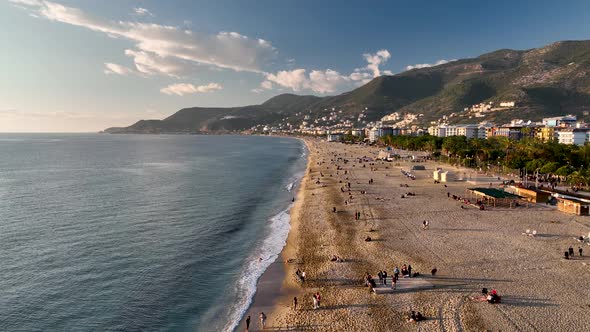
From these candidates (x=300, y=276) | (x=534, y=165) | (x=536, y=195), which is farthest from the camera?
(x=534, y=165)

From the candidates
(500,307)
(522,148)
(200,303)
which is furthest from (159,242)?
(522,148)

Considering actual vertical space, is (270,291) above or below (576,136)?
below

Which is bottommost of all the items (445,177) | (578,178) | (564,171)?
(445,177)

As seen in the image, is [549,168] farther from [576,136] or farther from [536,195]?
[576,136]

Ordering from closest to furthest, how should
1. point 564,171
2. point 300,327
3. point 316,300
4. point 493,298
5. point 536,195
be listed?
point 300,327, point 493,298, point 316,300, point 536,195, point 564,171

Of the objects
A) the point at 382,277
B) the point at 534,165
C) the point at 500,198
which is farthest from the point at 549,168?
the point at 382,277

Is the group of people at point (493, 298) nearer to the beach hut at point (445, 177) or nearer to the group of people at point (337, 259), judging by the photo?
the group of people at point (337, 259)

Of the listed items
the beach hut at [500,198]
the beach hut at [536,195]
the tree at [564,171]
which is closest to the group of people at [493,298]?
the beach hut at [500,198]

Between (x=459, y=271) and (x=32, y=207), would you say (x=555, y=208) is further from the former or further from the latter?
(x=32, y=207)
